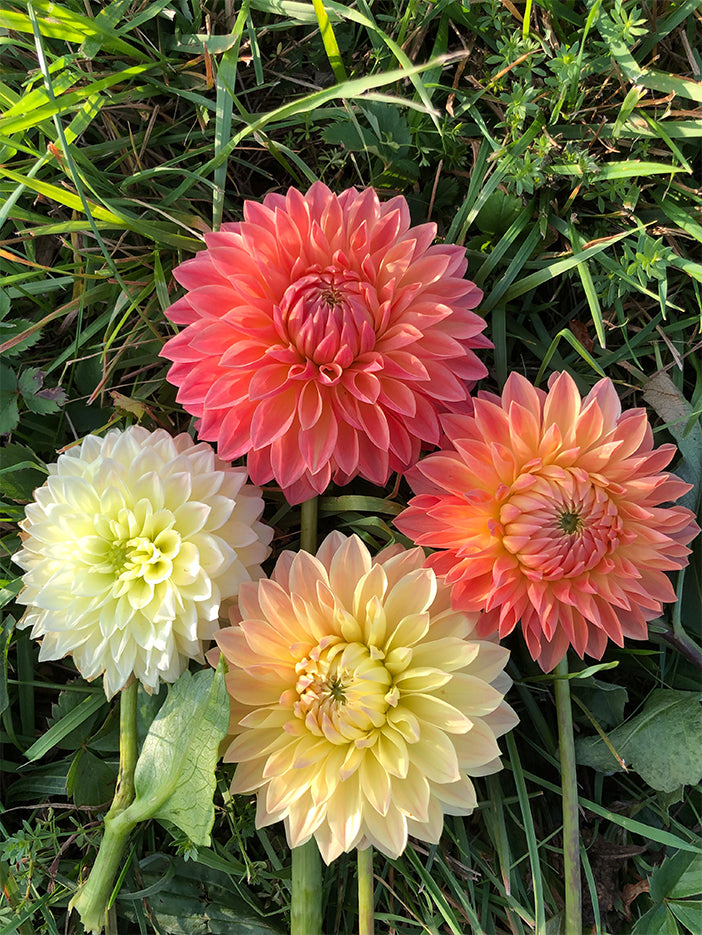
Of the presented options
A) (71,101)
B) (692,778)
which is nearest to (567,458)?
(692,778)

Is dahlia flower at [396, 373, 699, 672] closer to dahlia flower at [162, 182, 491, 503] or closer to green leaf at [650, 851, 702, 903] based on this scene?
dahlia flower at [162, 182, 491, 503]

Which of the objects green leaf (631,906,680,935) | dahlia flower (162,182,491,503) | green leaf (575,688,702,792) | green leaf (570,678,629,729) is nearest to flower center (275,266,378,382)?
dahlia flower (162,182,491,503)

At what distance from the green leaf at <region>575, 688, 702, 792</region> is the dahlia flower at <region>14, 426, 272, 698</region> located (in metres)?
0.81

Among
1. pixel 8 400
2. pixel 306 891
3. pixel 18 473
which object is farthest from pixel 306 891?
pixel 8 400

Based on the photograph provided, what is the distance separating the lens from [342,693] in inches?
50.2

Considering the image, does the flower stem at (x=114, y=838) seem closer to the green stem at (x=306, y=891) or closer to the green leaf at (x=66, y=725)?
the green leaf at (x=66, y=725)

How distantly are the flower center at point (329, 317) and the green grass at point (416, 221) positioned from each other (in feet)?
1.15

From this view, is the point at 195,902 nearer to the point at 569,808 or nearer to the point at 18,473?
the point at 569,808

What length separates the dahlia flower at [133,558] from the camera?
4.26 feet

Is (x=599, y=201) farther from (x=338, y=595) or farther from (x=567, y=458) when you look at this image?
(x=338, y=595)

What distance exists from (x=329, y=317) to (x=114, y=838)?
3.30 feet

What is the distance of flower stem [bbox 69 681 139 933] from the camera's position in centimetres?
139

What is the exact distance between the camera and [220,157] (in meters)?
1.51

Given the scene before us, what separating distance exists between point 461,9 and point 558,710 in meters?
1.39
